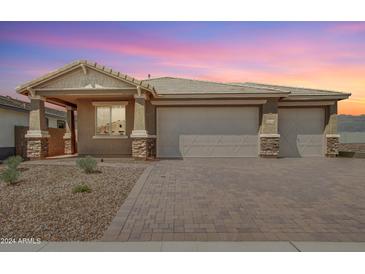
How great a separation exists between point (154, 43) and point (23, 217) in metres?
6.99

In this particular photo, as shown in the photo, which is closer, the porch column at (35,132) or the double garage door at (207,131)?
the porch column at (35,132)

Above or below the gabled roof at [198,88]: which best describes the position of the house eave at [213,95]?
below

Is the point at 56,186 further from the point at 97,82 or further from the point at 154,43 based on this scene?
the point at 97,82

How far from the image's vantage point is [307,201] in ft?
18.6

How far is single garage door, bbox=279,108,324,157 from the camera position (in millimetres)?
15047

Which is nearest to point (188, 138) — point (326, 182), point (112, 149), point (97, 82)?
point (112, 149)

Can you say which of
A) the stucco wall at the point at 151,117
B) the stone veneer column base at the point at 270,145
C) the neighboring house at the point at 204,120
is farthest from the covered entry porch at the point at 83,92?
the stone veneer column base at the point at 270,145

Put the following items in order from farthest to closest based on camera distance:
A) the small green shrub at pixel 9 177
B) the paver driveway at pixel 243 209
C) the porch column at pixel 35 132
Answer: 1. the porch column at pixel 35 132
2. the small green shrub at pixel 9 177
3. the paver driveway at pixel 243 209

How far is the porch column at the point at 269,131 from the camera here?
45.7 ft

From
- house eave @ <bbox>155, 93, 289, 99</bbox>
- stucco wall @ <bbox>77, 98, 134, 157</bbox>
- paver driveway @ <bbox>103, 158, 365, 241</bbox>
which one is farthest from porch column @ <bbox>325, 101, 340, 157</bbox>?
stucco wall @ <bbox>77, 98, 134, 157</bbox>

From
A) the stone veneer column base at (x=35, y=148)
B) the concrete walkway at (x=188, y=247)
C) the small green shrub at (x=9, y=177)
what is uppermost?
the stone veneer column base at (x=35, y=148)

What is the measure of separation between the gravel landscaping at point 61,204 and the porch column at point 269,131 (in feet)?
27.7

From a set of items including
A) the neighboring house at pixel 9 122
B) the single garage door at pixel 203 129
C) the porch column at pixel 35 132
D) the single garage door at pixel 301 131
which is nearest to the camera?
the porch column at pixel 35 132

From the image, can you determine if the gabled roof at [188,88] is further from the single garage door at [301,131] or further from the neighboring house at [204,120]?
the single garage door at [301,131]
